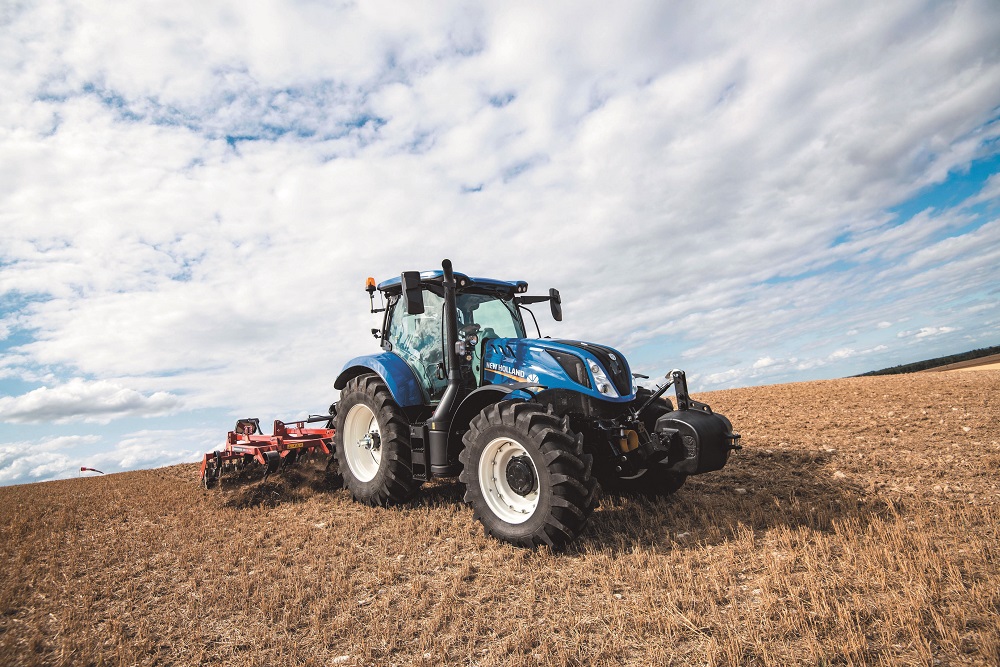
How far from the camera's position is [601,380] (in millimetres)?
5359

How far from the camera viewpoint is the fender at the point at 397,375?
640 cm

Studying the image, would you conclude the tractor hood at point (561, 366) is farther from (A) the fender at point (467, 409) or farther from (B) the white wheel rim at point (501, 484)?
(B) the white wheel rim at point (501, 484)

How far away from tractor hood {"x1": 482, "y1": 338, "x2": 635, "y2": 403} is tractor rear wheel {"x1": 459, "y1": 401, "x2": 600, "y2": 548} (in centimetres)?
62

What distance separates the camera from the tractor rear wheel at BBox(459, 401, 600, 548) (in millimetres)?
4383

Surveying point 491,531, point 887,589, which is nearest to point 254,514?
point 491,531

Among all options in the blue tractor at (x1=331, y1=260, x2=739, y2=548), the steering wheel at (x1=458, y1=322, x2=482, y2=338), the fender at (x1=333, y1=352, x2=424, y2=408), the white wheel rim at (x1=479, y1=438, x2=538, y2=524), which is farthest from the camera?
the fender at (x1=333, y1=352, x2=424, y2=408)

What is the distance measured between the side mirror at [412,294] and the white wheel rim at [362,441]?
6.39 feet

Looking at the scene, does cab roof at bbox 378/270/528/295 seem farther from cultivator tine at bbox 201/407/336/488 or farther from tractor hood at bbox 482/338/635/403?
cultivator tine at bbox 201/407/336/488

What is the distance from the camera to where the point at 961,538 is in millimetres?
4344

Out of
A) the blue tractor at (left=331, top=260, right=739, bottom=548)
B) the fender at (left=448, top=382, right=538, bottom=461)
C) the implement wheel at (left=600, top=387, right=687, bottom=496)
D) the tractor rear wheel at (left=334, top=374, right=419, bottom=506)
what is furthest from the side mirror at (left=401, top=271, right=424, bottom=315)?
the implement wheel at (left=600, top=387, right=687, bottom=496)

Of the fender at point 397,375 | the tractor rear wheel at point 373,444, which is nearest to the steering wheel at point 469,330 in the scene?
the fender at point 397,375

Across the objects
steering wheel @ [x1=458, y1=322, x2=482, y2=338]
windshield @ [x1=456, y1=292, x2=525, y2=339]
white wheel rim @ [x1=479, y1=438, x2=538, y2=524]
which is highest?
windshield @ [x1=456, y1=292, x2=525, y2=339]

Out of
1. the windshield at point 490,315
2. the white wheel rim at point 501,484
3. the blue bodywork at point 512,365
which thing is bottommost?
the white wheel rim at point 501,484

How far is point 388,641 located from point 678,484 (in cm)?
364
